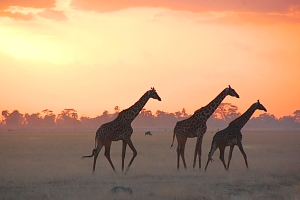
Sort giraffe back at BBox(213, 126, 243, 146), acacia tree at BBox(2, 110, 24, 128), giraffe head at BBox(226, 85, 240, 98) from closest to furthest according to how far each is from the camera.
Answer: giraffe back at BBox(213, 126, 243, 146), giraffe head at BBox(226, 85, 240, 98), acacia tree at BBox(2, 110, 24, 128)

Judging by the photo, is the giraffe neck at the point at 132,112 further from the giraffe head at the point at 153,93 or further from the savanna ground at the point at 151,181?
the savanna ground at the point at 151,181

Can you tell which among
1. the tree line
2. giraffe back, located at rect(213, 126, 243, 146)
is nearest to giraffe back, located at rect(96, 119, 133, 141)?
giraffe back, located at rect(213, 126, 243, 146)

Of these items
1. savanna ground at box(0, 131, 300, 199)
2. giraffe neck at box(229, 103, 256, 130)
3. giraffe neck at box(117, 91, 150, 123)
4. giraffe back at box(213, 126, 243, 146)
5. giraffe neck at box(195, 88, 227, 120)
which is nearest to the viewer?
savanna ground at box(0, 131, 300, 199)

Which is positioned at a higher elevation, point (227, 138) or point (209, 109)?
point (209, 109)

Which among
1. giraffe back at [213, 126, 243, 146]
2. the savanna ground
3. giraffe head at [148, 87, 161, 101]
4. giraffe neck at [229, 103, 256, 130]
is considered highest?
giraffe head at [148, 87, 161, 101]

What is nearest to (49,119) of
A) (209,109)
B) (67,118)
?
(67,118)

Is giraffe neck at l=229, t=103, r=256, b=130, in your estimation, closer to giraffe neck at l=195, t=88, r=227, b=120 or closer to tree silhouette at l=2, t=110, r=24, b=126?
giraffe neck at l=195, t=88, r=227, b=120

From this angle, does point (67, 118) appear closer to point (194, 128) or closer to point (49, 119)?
point (49, 119)

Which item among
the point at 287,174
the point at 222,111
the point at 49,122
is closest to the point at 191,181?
the point at 287,174

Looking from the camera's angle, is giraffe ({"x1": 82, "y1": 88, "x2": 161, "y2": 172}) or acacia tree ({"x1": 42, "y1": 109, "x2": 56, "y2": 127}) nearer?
giraffe ({"x1": 82, "y1": 88, "x2": 161, "y2": 172})

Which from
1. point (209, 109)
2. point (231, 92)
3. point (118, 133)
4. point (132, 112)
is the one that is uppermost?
point (231, 92)

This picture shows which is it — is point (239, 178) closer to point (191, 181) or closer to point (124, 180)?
point (191, 181)

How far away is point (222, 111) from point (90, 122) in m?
43.8

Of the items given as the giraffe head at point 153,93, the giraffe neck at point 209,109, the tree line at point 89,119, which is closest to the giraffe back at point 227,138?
the giraffe neck at point 209,109
